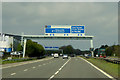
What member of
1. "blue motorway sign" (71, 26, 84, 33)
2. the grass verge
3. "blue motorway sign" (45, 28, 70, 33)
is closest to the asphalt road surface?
the grass verge

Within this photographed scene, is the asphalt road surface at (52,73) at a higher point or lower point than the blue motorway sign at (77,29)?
lower

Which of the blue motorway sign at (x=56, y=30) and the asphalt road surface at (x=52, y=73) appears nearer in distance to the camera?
the asphalt road surface at (x=52, y=73)

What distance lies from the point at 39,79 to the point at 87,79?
3.03m

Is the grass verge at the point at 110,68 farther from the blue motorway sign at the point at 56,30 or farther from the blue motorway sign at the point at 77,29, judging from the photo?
the blue motorway sign at the point at 56,30

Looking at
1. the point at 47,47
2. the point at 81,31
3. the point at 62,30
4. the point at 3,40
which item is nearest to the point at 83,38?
the point at 81,31

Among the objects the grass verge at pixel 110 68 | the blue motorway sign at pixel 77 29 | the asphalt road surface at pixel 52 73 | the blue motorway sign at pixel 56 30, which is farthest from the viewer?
the blue motorway sign at pixel 77 29

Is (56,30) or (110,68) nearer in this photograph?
(110,68)

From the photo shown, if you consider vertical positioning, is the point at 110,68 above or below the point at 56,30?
below

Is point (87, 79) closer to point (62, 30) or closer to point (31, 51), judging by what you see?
point (62, 30)

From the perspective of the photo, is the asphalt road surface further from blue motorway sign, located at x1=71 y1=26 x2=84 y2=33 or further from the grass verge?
blue motorway sign, located at x1=71 y1=26 x2=84 y2=33

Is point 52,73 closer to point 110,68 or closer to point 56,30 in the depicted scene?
point 110,68

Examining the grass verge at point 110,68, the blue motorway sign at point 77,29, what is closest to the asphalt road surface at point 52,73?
the grass verge at point 110,68

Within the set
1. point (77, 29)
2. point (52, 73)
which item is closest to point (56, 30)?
point (77, 29)

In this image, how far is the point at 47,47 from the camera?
13225cm
